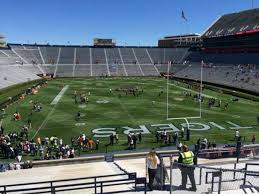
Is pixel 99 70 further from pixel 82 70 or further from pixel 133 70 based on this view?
pixel 133 70

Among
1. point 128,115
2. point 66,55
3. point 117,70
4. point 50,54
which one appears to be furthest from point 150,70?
point 128,115

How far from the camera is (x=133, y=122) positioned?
3966 centimetres

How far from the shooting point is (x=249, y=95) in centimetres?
5962

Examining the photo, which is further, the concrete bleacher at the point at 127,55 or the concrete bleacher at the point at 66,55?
the concrete bleacher at the point at 127,55

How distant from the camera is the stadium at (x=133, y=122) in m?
12.5

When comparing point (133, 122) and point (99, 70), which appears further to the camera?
point (99, 70)

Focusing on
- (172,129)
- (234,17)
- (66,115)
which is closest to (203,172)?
(172,129)

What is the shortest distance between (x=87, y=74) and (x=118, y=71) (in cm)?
986

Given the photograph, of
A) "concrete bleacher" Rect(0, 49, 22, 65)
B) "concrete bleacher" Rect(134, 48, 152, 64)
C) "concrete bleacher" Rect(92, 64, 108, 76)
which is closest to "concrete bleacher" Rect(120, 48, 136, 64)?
"concrete bleacher" Rect(134, 48, 152, 64)

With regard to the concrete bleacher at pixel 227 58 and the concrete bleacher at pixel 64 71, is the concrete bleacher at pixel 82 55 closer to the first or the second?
the concrete bleacher at pixel 64 71

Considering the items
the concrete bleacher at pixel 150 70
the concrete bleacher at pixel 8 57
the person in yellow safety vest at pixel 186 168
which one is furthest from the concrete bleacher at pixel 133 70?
the person in yellow safety vest at pixel 186 168

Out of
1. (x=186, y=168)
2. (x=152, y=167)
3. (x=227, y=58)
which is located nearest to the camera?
(x=186, y=168)

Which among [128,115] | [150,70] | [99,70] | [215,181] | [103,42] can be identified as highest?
[103,42]

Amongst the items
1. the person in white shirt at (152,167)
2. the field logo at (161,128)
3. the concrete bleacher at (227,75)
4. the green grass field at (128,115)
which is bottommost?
the field logo at (161,128)
